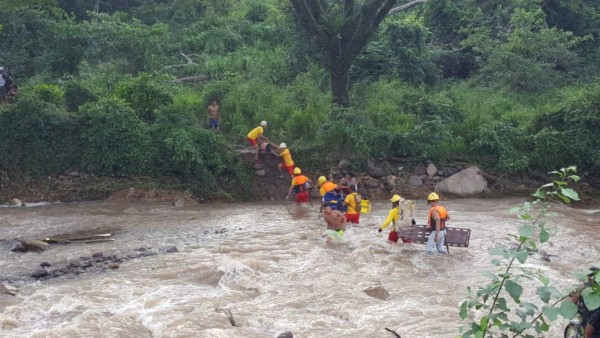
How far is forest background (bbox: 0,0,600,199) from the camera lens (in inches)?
764

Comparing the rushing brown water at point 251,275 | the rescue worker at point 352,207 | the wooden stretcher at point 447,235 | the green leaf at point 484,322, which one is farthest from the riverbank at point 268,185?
the green leaf at point 484,322

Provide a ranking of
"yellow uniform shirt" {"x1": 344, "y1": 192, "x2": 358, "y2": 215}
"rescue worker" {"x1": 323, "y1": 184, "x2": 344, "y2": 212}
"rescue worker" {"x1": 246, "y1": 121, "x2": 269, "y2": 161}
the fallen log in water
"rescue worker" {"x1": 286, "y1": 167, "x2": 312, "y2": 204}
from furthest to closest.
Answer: "rescue worker" {"x1": 246, "y1": 121, "x2": 269, "y2": 161} → "rescue worker" {"x1": 286, "y1": 167, "x2": 312, "y2": 204} → "rescue worker" {"x1": 323, "y1": 184, "x2": 344, "y2": 212} → "yellow uniform shirt" {"x1": 344, "y1": 192, "x2": 358, "y2": 215} → the fallen log in water

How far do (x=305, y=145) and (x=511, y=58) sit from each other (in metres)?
9.70

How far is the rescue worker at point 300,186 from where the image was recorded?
59.1 feet

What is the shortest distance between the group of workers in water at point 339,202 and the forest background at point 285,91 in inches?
34.7

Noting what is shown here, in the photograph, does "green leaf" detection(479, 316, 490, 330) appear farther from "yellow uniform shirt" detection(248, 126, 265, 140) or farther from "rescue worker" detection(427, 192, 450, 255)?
"yellow uniform shirt" detection(248, 126, 265, 140)

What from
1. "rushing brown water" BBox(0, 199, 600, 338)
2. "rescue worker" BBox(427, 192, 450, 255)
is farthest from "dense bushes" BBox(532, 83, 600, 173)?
"rescue worker" BBox(427, 192, 450, 255)

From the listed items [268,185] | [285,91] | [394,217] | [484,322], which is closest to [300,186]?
[268,185]

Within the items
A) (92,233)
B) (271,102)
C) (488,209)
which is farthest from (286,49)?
(92,233)

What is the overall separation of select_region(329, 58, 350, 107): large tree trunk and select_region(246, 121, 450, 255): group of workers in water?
287 centimetres

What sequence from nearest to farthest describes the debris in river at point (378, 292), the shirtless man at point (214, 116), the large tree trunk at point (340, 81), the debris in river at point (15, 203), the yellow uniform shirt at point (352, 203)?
the debris in river at point (378, 292), the yellow uniform shirt at point (352, 203), the debris in river at point (15, 203), the shirtless man at point (214, 116), the large tree trunk at point (340, 81)

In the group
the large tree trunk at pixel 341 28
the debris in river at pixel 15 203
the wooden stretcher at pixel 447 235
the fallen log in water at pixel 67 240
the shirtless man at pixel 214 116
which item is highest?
the large tree trunk at pixel 341 28

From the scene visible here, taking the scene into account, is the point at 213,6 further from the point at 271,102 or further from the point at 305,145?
the point at 305,145

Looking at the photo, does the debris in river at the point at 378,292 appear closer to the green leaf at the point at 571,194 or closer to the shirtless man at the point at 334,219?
the shirtless man at the point at 334,219
